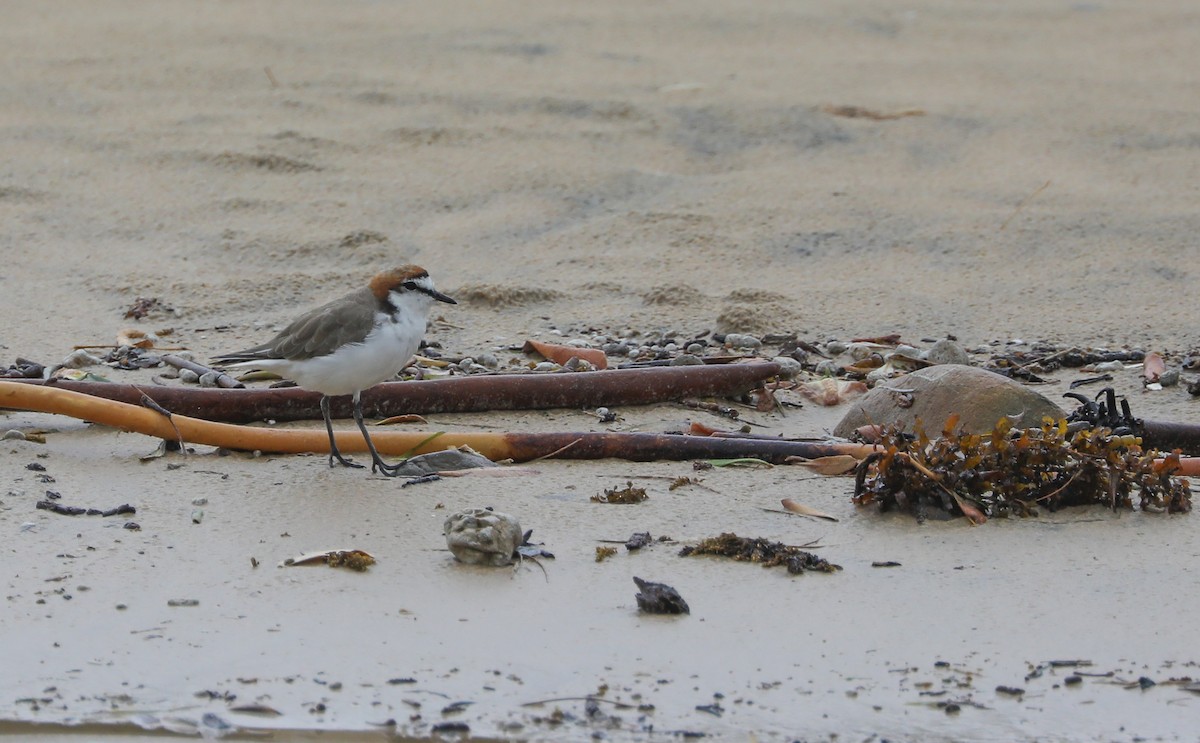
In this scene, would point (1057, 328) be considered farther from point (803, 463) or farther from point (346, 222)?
point (346, 222)

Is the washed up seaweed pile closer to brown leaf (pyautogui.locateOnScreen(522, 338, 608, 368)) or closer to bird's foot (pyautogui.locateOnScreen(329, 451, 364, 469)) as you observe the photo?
bird's foot (pyautogui.locateOnScreen(329, 451, 364, 469))

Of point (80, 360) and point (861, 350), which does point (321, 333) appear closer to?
point (80, 360)

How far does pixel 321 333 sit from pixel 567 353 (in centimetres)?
133

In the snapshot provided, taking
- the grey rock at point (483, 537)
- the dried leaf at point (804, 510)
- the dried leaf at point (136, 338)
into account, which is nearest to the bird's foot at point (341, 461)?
the grey rock at point (483, 537)

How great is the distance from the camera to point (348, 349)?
16.5ft

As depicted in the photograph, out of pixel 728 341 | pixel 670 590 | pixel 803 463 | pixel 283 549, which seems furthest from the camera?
pixel 728 341

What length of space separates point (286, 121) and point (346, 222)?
1.45 metres

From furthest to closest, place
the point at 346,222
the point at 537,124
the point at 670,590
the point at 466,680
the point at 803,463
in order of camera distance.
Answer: the point at 537,124 < the point at 346,222 < the point at 803,463 < the point at 670,590 < the point at 466,680

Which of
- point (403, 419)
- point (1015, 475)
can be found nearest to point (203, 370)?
point (403, 419)

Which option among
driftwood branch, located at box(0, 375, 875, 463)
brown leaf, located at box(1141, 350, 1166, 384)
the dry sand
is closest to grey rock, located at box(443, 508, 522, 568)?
the dry sand

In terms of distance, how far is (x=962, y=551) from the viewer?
4.20 meters

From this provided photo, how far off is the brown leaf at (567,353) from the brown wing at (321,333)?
41.6 inches

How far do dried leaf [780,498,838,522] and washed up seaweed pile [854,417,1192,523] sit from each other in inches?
4.4

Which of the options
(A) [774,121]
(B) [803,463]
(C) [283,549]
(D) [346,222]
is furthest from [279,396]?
(A) [774,121]
